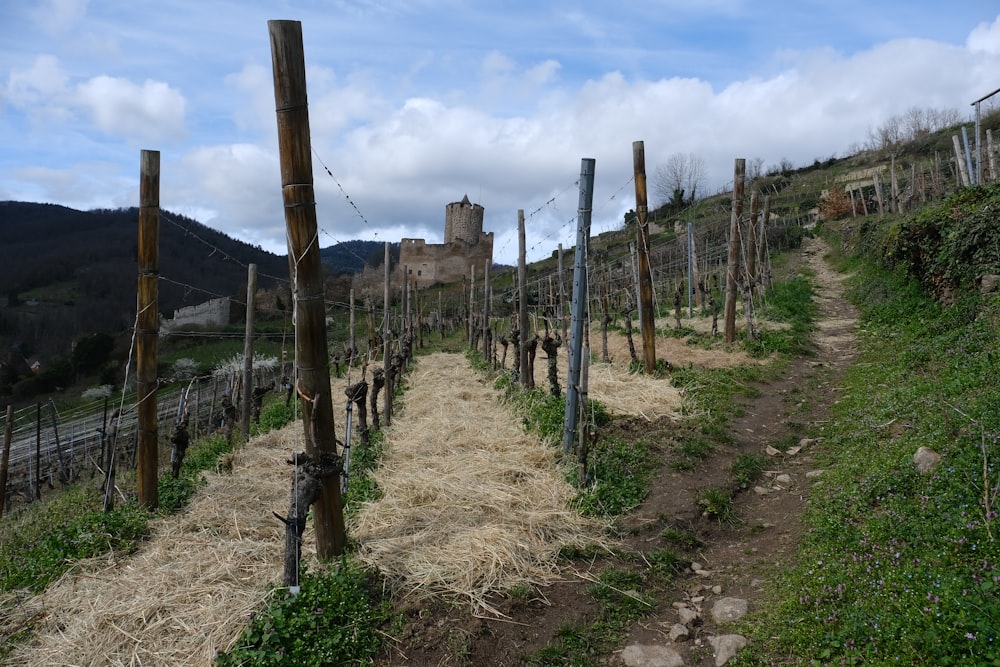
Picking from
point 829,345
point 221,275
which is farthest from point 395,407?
point 221,275

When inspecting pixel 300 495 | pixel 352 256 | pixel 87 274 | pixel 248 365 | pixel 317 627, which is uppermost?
pixel 352 256

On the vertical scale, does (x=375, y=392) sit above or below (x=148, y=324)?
below

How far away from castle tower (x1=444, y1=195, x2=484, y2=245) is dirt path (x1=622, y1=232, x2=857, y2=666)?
4465 centimetres

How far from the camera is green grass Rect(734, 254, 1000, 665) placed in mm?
2973

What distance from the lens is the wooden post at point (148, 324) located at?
19.9 ft

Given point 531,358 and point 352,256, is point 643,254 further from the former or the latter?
point 352,256

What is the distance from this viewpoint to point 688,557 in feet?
15.7

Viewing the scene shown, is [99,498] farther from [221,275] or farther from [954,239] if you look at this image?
[221,275]

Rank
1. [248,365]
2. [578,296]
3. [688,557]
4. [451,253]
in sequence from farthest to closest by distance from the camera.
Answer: [451,253] < [248,365] < [578,296] < [688,557]

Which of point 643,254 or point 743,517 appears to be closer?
point 743,517

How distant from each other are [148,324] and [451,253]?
4568cm

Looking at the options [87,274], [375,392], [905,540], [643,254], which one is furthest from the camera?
[87,274]

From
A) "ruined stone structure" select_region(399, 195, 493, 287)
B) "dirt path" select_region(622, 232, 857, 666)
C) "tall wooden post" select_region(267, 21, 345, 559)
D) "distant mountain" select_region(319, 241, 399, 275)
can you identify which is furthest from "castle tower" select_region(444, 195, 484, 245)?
"tall wooden post" select_region(267, 21, 345, 559)

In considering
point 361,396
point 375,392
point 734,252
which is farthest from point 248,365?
point 734,252
